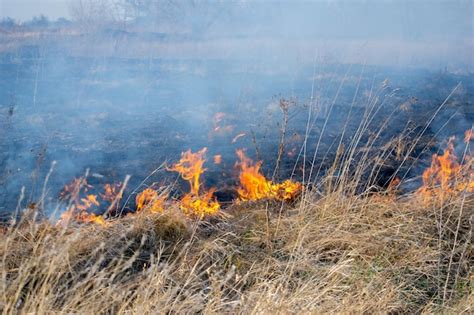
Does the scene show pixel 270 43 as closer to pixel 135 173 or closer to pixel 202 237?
pixel 135 173

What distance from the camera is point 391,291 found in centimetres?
246

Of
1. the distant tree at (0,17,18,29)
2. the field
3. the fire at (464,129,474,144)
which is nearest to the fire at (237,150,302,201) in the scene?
the field

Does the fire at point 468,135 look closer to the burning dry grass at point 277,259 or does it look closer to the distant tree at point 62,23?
the burning dry grass at point 277,259

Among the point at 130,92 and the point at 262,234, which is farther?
the point at 130,92

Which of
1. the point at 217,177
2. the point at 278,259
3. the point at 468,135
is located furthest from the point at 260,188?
the point at 468,135

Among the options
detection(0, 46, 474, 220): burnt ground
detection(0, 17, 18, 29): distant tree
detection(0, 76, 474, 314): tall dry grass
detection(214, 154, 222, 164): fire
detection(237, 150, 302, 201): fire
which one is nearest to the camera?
detection(0, 76, 474, 314): tall dry grass

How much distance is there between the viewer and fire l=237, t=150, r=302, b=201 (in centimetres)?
379

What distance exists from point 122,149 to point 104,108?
2.08 m

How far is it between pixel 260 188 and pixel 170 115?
12.5 feet

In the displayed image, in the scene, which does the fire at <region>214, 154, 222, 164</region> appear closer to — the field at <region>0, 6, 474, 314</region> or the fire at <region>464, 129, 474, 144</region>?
the field at <region>0, 6, 474, 314</region>

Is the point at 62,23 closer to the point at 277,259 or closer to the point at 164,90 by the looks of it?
the point at 164,90

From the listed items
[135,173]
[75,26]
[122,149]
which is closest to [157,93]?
[122,149]

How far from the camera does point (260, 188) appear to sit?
4449mm

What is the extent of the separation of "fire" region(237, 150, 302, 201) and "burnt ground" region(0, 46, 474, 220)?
30 cm
